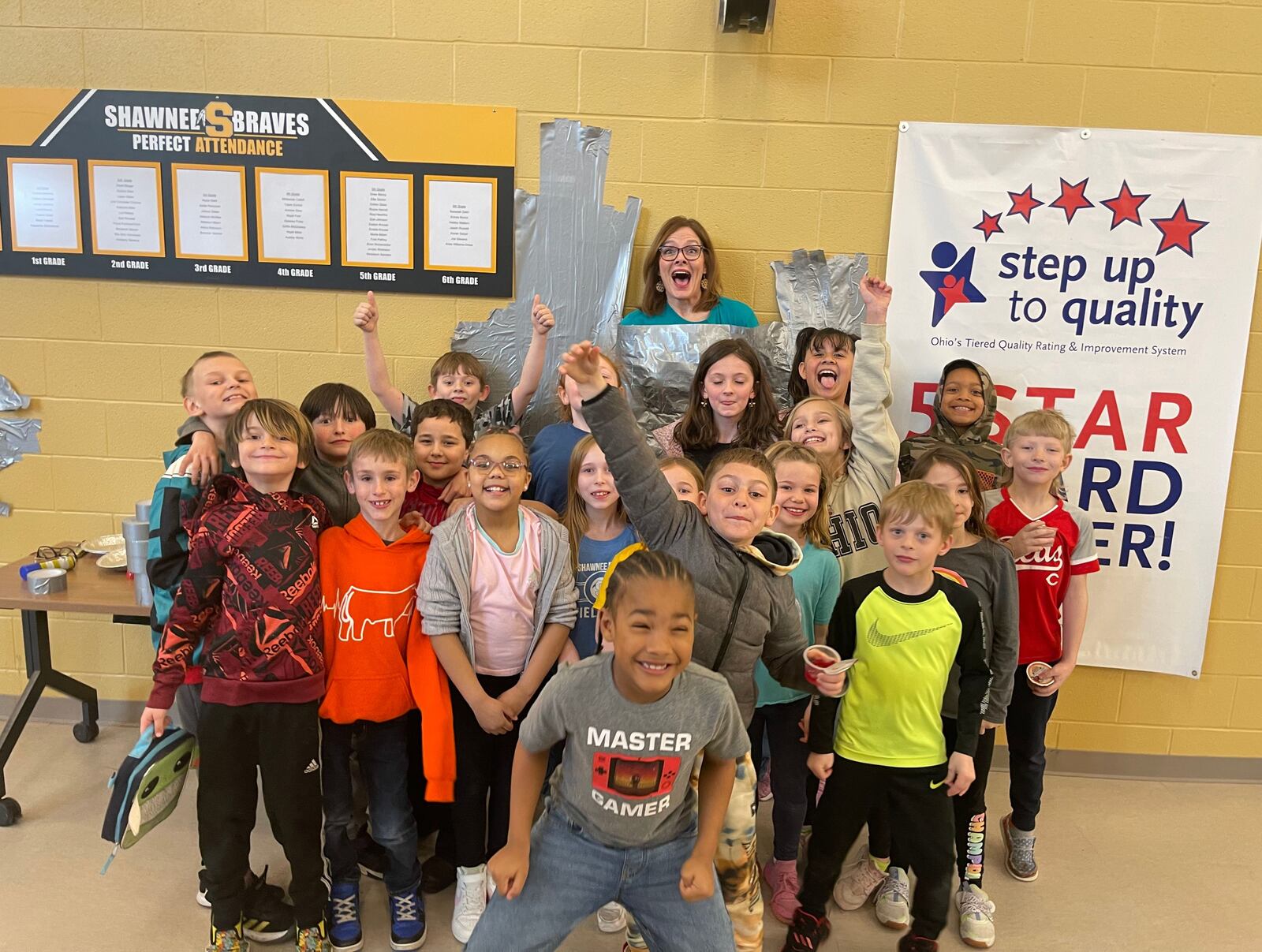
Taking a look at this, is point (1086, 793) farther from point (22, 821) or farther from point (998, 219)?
point (22, 821)

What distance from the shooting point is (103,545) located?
8.72 ft

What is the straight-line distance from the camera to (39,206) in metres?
2.63

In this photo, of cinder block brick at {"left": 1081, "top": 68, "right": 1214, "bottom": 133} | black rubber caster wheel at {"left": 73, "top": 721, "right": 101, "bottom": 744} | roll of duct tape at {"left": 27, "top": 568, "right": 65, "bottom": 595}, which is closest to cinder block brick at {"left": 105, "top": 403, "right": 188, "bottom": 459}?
roll of duct tape at {"left": 27, "top": 568, "right": 65, "bottom": 595}

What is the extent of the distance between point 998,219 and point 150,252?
2.63 meters

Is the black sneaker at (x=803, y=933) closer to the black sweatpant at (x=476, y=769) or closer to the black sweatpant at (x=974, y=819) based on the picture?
the black sweatpant at (x=974, y=819)

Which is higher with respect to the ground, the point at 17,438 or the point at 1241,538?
the point at 17,438

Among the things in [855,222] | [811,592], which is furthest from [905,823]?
[855,222]

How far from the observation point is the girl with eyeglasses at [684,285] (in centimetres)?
252

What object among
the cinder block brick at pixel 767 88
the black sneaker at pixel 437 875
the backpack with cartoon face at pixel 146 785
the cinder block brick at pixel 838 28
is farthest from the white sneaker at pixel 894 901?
the cinder block brick at pixel 838 28

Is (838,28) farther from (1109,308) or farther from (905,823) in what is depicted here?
(905,823)

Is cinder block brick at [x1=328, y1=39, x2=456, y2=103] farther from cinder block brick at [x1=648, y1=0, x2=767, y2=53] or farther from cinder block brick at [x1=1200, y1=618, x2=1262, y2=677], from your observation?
cinder block brick at [x1=1200, y1=618, x2=1262, y2=677]

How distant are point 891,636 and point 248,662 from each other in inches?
52.5

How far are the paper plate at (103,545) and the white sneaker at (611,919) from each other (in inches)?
72.3

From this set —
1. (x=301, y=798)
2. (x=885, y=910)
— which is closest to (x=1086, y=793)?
(x=885, y=910)
